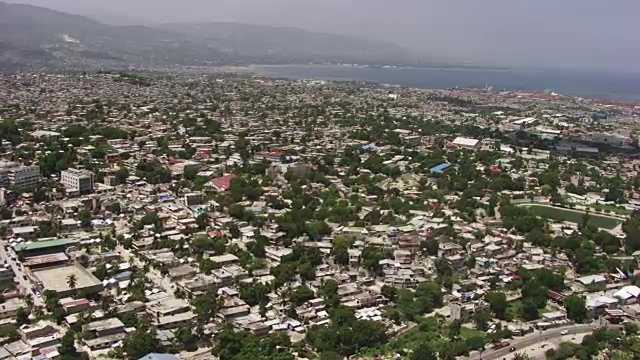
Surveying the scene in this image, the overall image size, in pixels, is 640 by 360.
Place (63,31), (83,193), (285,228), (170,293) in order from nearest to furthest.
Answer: (170,293) → (285,228) → (83,193) → (63,31)

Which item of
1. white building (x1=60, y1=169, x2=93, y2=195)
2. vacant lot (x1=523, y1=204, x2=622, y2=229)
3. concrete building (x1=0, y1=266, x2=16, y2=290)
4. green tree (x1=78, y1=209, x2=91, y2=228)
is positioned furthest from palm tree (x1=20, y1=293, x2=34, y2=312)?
vacant lot (x1=523, y1=204, x2=622, y2=229)

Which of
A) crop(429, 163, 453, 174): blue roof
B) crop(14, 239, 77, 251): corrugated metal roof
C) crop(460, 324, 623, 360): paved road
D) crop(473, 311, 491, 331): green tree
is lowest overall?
crop(460, 324, 623, 360): paved road

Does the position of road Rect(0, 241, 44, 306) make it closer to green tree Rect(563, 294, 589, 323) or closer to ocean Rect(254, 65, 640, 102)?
green tree Rect(563, 294, 589, 323)

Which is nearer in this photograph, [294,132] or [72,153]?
[72,153]

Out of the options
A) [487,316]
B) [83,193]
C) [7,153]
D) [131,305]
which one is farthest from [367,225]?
[7,153]

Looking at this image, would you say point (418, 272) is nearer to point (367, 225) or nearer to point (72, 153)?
point (367, 225)

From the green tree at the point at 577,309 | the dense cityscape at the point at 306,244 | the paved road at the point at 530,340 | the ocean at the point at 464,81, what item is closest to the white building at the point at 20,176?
the dense cityscape at the point at 306,244

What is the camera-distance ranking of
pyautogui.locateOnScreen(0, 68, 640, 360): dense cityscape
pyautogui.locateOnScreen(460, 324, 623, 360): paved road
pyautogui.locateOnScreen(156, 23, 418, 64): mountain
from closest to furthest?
pyautogui.locateOnScreen(460, 324, 623, 360): paved road < pyautogui.locateOnScreen(0, 68, 640, 360): dense cityscape < pyautogui.locateOnScreen(156, 23, 418, 64): mountain
